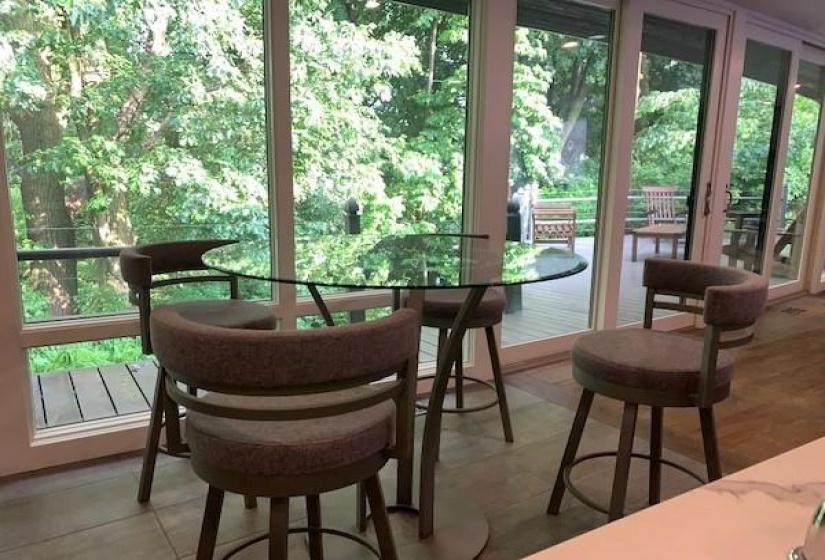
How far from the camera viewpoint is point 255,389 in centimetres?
109

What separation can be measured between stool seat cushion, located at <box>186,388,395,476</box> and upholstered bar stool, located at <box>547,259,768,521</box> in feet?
2.48

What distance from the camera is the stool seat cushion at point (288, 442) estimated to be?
1.21 m

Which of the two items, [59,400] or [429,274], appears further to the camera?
[59,400]

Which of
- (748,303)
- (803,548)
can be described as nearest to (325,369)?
(803,548)

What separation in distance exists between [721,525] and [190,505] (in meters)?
1.96

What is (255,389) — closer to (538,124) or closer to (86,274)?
(86,274)

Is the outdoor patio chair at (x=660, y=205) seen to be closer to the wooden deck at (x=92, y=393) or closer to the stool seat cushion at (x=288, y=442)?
the wooden deck at (x=92, y=393)

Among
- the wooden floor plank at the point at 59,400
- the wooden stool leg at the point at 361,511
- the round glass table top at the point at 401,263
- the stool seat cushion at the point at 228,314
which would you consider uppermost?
the round glass table top at the point at 401,263

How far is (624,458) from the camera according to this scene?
1.76m

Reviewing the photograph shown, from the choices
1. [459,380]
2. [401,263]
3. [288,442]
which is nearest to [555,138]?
[459,380]

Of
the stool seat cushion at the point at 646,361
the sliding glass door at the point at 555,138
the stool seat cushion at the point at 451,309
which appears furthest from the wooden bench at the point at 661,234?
the stool seat cushion at the point at 646,361

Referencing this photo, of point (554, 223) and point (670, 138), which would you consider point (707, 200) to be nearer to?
point (670, 138)

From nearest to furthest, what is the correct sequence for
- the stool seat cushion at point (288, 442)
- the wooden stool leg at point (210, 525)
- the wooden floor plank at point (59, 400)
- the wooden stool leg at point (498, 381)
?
the stool seat cushion at point (288, 442), the wooden stool leg at point (210, 525), the wooden floor plank at point (59, 400), the wooden stool leg at point (498, 381)

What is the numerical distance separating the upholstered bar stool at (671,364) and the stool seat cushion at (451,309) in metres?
0.58
